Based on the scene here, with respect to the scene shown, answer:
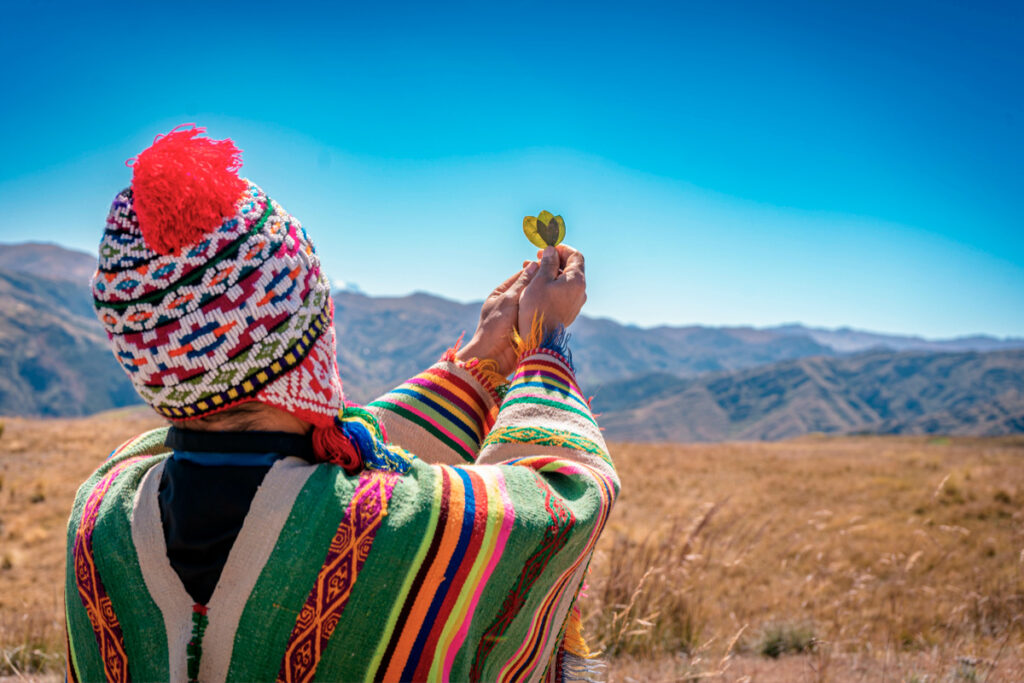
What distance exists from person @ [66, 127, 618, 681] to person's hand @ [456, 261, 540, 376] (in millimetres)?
660

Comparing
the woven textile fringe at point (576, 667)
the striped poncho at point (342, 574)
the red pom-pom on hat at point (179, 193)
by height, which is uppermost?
the red pom-pom on hat at point (179, 193)

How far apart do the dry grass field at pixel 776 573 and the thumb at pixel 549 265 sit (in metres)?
1.50

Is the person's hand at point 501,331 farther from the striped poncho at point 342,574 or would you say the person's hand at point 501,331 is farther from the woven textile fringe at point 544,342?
the striped poncho at point 342,574

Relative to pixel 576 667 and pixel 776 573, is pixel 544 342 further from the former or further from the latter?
pixel 776 573

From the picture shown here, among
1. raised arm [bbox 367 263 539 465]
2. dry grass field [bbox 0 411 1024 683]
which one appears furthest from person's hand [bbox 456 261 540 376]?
dry grass field [bbox 0 411 1024 683]

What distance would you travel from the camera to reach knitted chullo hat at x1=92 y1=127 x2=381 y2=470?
97 centimetres

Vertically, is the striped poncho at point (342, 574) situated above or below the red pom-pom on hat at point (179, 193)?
below

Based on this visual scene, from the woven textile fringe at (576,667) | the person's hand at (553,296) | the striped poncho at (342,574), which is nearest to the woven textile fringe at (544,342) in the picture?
the person's hand at (553,296)

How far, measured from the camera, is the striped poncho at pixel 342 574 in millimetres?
979

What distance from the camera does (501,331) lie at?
1793 mm

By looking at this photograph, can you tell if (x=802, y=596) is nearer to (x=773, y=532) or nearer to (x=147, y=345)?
(x=773, y=532)

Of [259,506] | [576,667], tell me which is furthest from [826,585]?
[259,506]

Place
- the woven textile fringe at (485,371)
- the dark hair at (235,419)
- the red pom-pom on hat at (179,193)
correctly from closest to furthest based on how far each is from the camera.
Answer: the red pom-pom on hat at (179,193) < the dark hair at (235,419) < the woven textile fringe at (485,371)

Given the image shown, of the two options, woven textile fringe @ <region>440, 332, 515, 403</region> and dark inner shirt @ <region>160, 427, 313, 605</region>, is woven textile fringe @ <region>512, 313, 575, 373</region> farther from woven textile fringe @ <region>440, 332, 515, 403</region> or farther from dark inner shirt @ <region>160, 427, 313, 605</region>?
dark inner shirt @ <region>160, 427, 313, 605</region>
